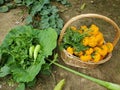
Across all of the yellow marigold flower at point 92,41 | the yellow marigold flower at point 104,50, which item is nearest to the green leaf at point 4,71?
the yellow marigold flower at point 92,41

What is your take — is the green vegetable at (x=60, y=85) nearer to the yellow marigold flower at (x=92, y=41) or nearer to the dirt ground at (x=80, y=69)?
the dirt ground at (x=80, y=69)

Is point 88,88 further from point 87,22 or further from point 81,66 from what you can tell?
point 87,22

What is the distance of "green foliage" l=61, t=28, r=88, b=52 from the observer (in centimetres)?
279

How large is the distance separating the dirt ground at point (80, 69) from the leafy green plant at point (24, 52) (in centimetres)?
18

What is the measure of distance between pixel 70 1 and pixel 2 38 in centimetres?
116

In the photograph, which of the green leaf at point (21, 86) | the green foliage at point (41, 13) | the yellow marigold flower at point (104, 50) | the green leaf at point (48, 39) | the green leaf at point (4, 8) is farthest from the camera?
the green leaf at point (4, 8)

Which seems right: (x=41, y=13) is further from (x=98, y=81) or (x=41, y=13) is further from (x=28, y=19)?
(x=98, y=81)

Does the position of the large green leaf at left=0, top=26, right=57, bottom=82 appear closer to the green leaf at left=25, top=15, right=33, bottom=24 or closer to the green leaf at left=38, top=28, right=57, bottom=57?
the green leaf at left=38, top=28, right=57, bottom=57

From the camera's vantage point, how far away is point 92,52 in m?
2.79

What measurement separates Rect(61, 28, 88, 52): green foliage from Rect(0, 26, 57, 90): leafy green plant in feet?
0.52

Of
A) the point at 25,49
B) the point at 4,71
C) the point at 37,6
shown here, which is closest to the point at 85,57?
the point at 25,49

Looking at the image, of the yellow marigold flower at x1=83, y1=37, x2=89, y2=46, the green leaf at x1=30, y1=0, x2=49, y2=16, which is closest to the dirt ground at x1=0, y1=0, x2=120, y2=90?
the green leaf at x1=30, y1=0, x2=49, y2=16

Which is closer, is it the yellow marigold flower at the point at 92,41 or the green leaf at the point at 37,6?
the yellow marigold flower at the point at 92,41

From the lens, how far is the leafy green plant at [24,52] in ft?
8.38
